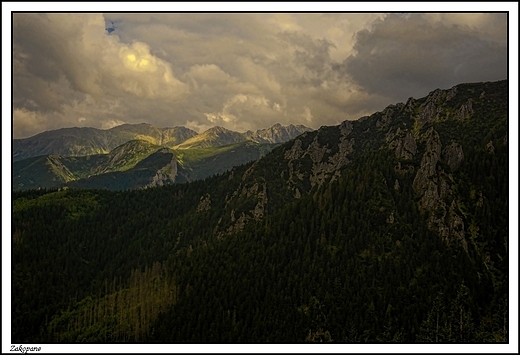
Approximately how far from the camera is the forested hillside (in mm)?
62062

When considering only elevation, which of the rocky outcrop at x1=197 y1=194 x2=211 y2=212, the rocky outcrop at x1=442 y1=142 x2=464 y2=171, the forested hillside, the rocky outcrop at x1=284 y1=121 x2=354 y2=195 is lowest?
the forested hillside

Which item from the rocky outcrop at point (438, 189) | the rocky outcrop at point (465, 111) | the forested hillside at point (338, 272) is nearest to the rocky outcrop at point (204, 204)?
the forested hillside at point (338, 272)

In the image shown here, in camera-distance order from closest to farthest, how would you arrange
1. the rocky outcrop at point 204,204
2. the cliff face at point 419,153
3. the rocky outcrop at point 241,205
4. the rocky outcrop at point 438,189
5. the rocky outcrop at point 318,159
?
the rocky outcrop at point 438,189
the cliff face at point 419,153
the rocky outcrop at point 241,205
the rocky outcrop at point 318,159
the rocky outcrop at point 204,204

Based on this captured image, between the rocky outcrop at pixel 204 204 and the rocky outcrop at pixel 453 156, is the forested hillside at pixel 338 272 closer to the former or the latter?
the rocky outcrop at pixel 453 156

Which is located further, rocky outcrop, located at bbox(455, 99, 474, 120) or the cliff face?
rocky outcrop, located at bbox(455, 99, 474, 120)

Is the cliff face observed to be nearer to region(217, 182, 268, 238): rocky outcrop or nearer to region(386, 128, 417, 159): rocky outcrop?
region(386, 128, 417, 159): rocky outcrop

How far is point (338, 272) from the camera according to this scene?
242 ft

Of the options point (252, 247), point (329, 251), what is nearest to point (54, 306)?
point (252, 247)

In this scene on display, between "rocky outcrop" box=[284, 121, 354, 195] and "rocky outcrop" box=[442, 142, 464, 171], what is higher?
"rocky outcrop" box=[284, 121, 354, 195]

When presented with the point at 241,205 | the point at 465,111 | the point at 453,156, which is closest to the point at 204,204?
the point at 241,205

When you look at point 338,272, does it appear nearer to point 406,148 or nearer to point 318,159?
point 406,148

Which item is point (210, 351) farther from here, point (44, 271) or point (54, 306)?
point (44, 271)

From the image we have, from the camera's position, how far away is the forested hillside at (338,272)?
204 ft

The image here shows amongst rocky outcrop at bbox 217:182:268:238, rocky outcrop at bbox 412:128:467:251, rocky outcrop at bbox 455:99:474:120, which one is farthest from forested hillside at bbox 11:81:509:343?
rocky outcrop at bbox 217:182:268:238
